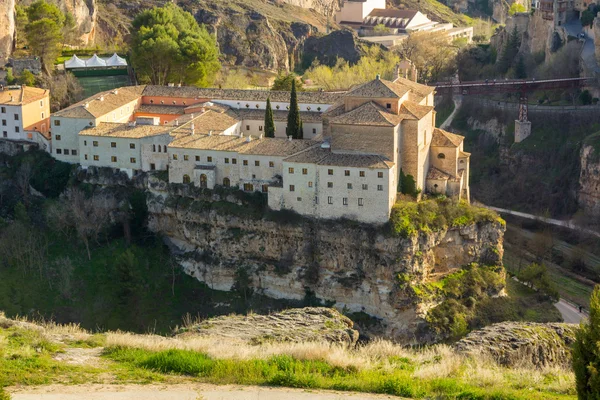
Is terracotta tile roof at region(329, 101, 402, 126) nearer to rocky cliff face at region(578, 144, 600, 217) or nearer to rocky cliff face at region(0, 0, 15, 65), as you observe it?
rocky cliff face at region(578, 144, 600, 217)

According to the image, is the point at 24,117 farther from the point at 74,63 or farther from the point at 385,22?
the point at 385,22

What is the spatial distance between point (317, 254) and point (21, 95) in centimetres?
2168

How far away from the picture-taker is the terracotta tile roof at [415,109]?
153ft

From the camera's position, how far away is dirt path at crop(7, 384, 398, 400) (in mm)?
21984

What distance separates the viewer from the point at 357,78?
233 ft

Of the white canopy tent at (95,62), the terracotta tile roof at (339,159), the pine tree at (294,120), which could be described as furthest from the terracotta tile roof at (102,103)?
the terracotta tile roof at (339,159)

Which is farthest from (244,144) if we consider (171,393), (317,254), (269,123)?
(171,393)

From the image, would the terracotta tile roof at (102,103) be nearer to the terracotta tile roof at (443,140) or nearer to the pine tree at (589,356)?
the terracotta tile roof at (443,140)

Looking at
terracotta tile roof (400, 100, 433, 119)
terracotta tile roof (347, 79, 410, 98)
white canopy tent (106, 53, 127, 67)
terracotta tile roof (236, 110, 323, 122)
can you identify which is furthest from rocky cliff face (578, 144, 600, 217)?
white canopy tent (106, 53, 127, 67)

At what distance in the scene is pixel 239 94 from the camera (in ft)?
184

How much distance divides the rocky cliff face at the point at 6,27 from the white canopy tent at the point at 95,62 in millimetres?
5607

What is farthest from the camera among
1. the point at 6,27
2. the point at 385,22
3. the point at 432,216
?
the point at 385,22

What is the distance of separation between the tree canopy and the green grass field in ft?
8.43

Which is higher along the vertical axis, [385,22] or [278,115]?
[385,22]
